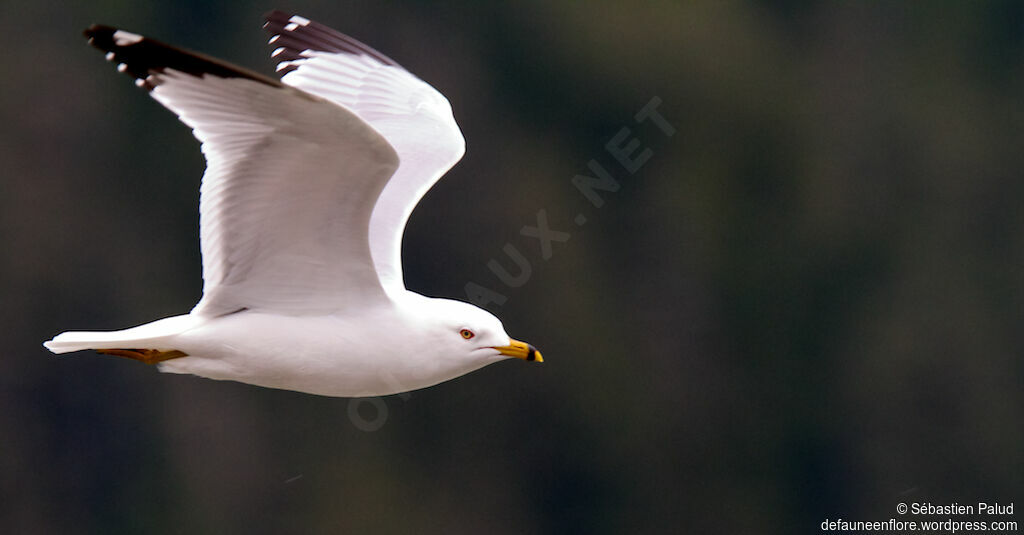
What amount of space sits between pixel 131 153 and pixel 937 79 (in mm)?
10123

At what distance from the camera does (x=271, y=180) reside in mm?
3941

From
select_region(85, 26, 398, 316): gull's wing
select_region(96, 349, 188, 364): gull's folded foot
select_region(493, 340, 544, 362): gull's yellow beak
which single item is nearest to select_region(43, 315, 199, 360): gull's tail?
select_region(96, 349, 188, 364): gull's folded foot

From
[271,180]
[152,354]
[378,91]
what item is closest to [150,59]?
[271,180]

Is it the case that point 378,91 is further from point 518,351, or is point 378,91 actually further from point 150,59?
point 150,59

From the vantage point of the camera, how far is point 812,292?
1831 centimetres

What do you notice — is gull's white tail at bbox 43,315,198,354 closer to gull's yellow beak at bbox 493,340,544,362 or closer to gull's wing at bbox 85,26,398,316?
gull's wing at bbox 85,26,398,316

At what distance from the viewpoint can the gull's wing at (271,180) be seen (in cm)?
371

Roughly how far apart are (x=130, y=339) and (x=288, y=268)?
460mm

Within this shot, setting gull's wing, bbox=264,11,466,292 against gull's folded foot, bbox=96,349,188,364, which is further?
gull's wing, bbox=264,11,466,292

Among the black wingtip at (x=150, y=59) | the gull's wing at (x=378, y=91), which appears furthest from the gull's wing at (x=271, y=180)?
the gull's wing at (x=378, y=91)

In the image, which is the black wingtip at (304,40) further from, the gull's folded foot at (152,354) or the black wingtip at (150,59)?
the black wingtip at (150,59)

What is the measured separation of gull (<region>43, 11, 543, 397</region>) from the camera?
376cm

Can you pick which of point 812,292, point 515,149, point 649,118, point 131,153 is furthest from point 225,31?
point 812,292

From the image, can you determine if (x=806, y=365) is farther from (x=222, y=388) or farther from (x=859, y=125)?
(x=222, y=388)
